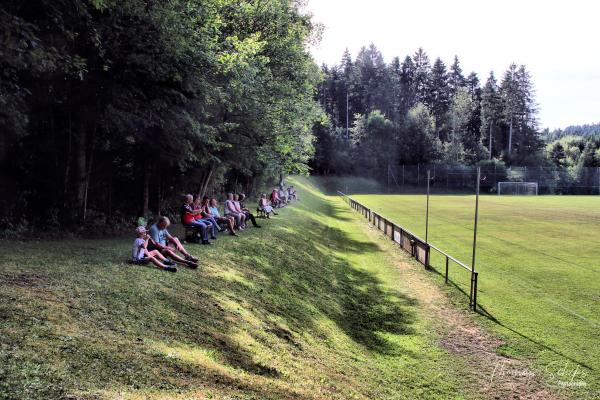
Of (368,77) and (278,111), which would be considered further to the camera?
(368,77)

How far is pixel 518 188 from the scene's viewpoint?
252 feet

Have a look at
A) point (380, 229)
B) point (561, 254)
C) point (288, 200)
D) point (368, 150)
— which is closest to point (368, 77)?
point (368, 150)

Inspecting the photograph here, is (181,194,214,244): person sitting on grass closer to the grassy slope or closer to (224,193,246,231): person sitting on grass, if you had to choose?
the grassy slope

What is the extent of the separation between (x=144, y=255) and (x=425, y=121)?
3197 inches

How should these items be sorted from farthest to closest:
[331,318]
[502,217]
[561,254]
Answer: [502,217]
[561,254]
[331,318]

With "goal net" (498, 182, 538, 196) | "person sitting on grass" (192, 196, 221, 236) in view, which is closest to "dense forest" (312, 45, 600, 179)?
"goal net" (498, 182, 538, 196)

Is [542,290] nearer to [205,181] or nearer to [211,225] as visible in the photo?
[211,225]

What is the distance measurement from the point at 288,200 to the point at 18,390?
32231mm

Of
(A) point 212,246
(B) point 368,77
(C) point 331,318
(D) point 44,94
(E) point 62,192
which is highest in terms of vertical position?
(B) point 368,77

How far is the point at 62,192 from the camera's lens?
14305 millimetres

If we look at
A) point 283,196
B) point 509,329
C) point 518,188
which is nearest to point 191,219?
point 509,329

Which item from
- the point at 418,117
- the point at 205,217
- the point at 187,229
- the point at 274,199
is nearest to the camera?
the point at 187,229

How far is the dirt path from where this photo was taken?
7.46 m

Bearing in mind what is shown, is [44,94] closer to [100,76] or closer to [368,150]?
[100,76]
